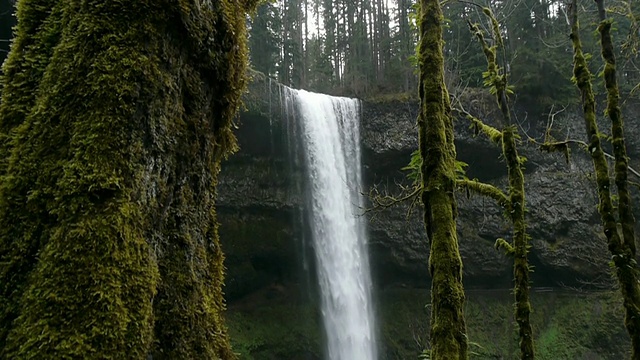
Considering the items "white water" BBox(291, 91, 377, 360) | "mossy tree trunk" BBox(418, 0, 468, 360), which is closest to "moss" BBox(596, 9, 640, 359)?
"mossy tree trunk" BBox(418, 0, 468, 360)

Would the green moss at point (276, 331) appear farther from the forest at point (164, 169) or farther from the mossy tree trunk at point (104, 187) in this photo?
the mossy tree trunk at point (104, 187)

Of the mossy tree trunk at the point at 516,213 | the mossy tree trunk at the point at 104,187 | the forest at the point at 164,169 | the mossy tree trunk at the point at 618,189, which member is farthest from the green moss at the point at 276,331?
the mossy tree trunk at the point at 104,187

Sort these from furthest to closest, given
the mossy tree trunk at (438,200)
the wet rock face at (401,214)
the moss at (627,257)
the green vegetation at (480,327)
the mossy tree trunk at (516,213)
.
→ the wet rock face at (401,214) < the green vegetation at (480,327) < the mossy tree trunk at (516,213) < the moss at (627,257) < the mossy tree trunk at (438,200)

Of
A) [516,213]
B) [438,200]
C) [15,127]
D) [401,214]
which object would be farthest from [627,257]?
[401,214]

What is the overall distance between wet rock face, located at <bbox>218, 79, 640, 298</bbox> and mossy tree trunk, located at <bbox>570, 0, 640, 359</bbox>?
476 inches

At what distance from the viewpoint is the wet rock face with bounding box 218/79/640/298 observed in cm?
1695

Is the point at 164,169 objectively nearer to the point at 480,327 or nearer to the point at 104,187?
the point at 104,187

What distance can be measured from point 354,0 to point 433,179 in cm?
2600

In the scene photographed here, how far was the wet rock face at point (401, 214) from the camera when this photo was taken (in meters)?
17.0

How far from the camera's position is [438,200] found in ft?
10.2

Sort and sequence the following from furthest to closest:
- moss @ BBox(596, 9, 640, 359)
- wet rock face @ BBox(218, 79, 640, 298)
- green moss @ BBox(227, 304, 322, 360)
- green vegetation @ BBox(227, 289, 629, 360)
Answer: wet rock face @ BBox(218, 79, 640, 298), green vegetation @ BBox(227, 289, 629, 360), green moss @ BBox(227, 304, 322, 360), moss @ BBox(596, 9, 640, 359)

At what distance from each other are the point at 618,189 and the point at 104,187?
469 centimetres

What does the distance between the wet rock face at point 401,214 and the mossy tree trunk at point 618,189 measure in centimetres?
1210

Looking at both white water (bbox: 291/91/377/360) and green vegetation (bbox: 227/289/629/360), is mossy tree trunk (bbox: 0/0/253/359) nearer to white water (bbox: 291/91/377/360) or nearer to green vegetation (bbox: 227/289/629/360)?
white water (bbox: 291/91/377/360)
